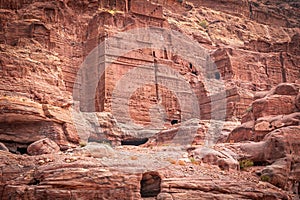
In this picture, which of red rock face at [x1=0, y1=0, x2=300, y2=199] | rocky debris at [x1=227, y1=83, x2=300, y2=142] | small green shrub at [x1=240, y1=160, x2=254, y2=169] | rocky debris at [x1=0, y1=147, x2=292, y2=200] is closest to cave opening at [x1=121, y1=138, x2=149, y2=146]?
red rock face at [x1=0, y1=0, x2=300, y2=199]

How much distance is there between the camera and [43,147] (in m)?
24.5

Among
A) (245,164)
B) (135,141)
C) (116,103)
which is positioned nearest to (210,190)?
(245,164)

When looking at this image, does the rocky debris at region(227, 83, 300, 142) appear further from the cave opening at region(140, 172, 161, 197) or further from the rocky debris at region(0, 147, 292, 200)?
the cave opening at region(140, 172, 161, 197)

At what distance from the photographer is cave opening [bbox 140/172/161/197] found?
2050 centimetres

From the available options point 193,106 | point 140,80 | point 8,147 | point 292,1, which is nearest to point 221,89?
point 193,106

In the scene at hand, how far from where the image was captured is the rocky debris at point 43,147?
79.5 feet

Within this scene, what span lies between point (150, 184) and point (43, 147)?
6.09m

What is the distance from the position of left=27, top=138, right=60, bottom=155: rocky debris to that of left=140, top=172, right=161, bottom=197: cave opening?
5.12m

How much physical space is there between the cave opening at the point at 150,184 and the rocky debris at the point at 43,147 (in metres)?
5.12

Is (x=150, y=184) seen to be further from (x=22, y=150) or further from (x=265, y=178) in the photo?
(x=22, y=150)

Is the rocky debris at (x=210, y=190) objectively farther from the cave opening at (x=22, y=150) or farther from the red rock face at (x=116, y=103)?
the cave opening at (x=22, y=150)

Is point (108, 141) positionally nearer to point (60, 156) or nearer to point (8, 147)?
point (8, 147)

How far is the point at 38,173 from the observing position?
1992 cm

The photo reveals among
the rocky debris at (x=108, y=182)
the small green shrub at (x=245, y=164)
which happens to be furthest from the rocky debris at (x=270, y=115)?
the rocky debris at (x=108, y=182)
